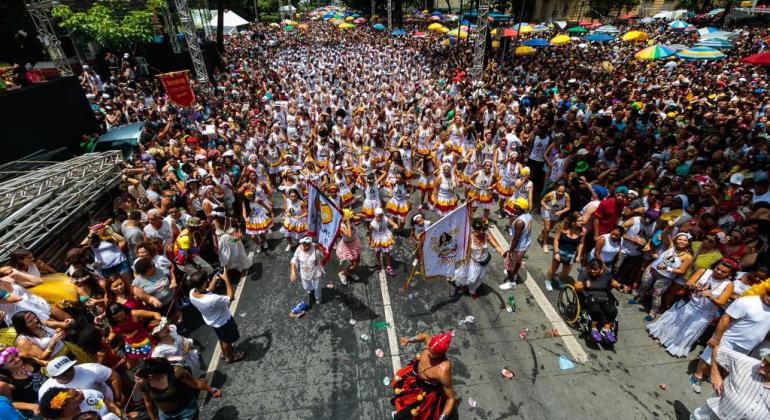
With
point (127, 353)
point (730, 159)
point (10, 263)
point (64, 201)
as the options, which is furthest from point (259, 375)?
point (730, 159)

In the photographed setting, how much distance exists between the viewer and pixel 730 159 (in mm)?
8898

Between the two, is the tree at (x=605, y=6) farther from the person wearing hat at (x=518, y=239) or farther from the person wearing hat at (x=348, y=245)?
the person wearing hat at (x=348, y=245)

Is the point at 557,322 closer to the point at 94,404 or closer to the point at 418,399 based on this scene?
the point at 418,399

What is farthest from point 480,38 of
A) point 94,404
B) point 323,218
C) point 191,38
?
point 94,404

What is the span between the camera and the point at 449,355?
577 centimetres

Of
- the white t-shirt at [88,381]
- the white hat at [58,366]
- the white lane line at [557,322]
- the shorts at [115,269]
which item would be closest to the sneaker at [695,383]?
the white lane line at [557,322]

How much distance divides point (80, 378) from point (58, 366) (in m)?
0.37

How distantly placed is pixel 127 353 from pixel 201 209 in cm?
386

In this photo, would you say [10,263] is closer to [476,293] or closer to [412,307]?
[412,307]

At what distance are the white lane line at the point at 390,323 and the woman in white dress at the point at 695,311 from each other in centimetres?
443

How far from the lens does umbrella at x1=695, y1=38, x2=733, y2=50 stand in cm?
1788

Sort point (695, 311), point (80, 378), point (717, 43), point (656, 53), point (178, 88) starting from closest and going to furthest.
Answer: point (80, 378)
point (695, 311)
point (178, 88)
point (656, 53)
point (717, 43)

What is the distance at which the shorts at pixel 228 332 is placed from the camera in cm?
541

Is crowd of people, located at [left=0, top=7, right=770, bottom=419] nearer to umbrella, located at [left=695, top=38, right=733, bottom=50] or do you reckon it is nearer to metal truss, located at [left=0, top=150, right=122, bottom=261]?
metal truss, located at [left=0, top=150, right=122, bottom=261]
